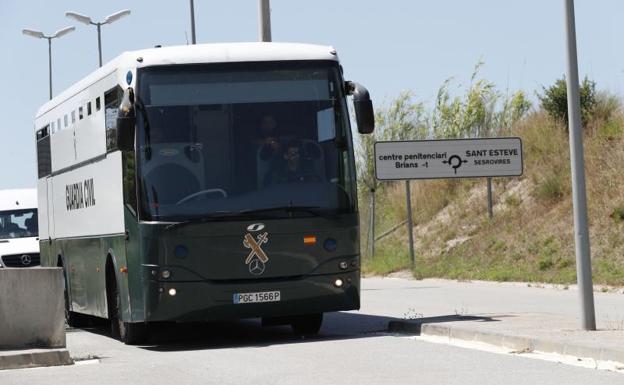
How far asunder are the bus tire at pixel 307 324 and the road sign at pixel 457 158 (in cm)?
1728

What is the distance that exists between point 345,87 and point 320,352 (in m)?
3.49

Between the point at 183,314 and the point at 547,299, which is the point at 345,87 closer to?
the point at 183,314

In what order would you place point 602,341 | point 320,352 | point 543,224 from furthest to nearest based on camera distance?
point 543,224 → point 320,352 → point 602,341

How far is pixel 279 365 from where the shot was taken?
46.6 ft

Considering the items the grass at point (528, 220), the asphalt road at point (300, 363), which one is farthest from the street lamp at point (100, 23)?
the asphalt road at point (300, 363)

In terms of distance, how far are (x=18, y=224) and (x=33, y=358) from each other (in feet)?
56.7

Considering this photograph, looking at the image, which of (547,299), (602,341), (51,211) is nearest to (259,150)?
(602,341)

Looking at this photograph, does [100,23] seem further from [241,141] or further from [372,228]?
[241,141]

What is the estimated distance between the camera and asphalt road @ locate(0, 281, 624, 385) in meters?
12.5

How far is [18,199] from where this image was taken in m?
32.8

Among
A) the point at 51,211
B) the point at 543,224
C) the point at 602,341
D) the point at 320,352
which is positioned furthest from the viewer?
the point at 543,224

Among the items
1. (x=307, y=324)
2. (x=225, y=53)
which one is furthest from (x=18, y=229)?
(x=225, y=53)

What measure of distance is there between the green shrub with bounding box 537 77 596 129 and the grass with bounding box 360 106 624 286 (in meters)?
0.33

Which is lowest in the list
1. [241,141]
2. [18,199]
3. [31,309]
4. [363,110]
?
[31,309]
